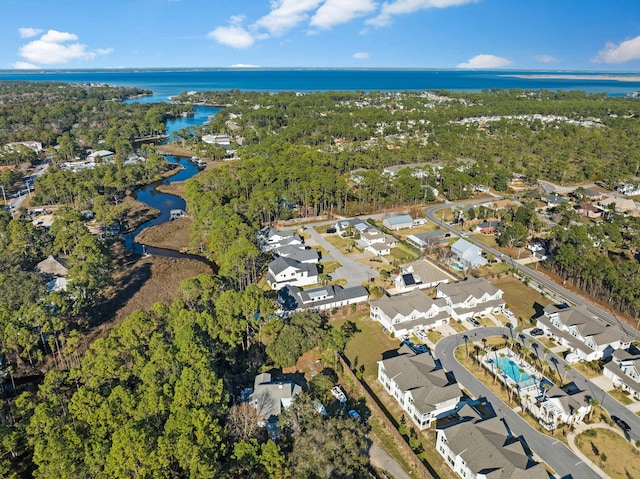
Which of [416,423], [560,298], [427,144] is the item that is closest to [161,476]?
[416,423]

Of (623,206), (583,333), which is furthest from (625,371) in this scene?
(623,206)

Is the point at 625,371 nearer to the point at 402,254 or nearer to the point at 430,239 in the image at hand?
the point at 402,254

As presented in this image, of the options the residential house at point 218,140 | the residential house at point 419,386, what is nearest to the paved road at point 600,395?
the residential house at point 419,386

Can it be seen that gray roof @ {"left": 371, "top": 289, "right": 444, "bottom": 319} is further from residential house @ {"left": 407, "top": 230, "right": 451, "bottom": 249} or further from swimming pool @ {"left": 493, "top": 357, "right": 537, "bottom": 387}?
residential house @ {"left": 407, "top": 230, "right": 451, "bottom": 249}

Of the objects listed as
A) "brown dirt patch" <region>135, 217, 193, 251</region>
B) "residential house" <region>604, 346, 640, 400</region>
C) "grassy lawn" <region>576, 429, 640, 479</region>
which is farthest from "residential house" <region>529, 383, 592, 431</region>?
"brown dirt patch" <region>135, 217, 193, 251</region>

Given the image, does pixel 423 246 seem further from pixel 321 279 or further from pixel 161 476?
pixel 161 476

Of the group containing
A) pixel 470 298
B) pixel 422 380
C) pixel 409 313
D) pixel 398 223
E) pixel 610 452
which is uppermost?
pixel 398 223
